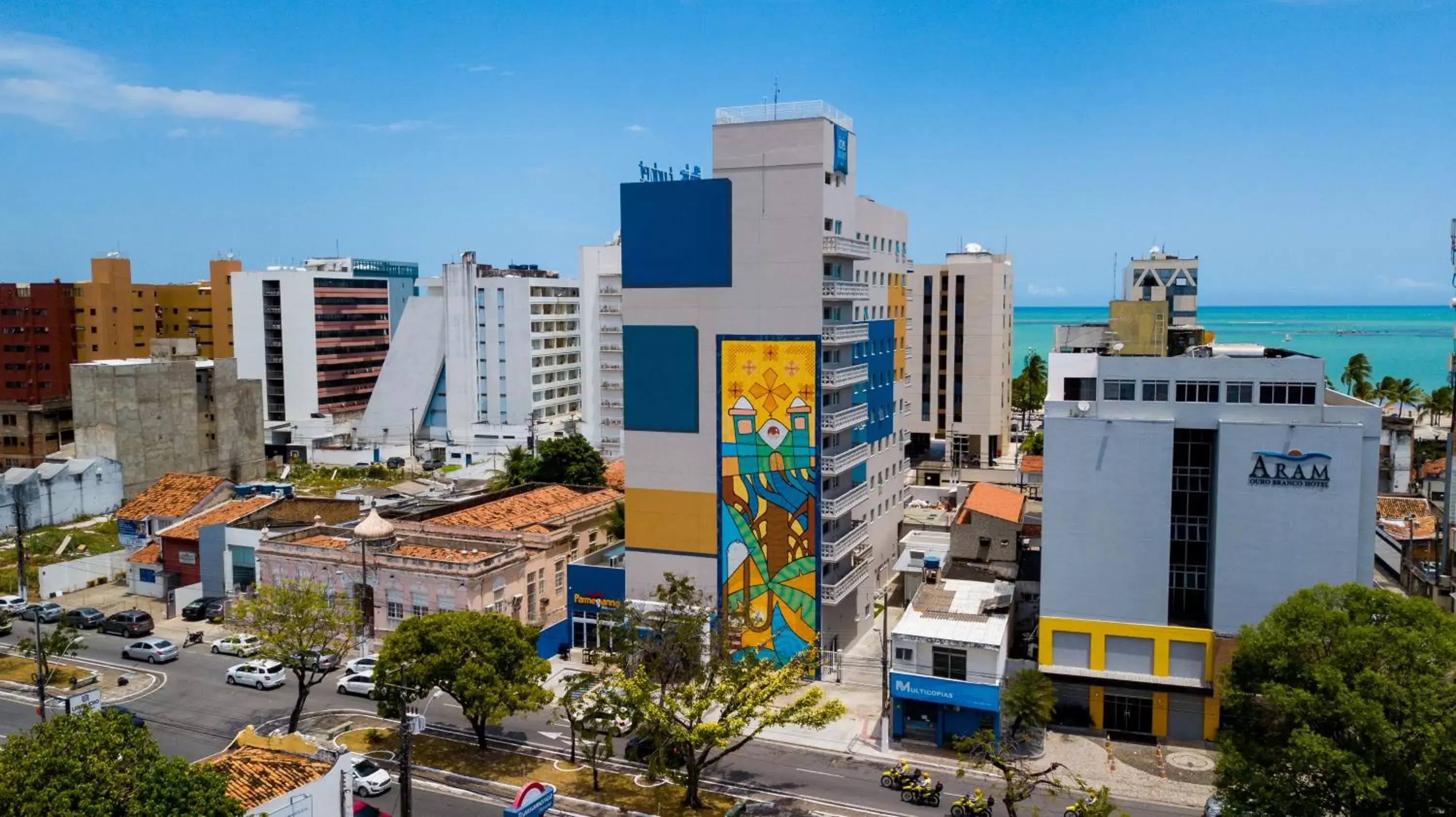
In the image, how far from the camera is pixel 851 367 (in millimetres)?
55062

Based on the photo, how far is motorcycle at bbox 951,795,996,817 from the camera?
3675 centimetres

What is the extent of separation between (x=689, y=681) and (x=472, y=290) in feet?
279

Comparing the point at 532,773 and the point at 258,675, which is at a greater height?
the point at 258,675

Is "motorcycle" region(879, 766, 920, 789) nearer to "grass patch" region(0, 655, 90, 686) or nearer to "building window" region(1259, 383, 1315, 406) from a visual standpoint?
"building window" region(1259, 383, 1315, 406)

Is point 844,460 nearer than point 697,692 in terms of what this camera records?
No

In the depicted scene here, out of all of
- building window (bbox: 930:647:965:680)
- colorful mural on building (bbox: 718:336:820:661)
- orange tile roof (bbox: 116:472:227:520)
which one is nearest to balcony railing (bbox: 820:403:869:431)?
colorful mural on building (bbox: 718:336:820:661)

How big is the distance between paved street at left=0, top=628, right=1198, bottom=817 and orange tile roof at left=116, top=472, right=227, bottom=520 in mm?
17771

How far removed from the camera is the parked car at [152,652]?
185 feet

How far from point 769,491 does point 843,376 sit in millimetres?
6863

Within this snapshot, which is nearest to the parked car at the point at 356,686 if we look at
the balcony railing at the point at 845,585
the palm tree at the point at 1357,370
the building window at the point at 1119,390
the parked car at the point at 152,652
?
the parked car at the point at 152,652

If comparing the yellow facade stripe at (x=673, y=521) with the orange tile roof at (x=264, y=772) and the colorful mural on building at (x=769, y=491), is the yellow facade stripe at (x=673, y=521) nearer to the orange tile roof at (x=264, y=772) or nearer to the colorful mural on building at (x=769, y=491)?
the colorful mural on building at (x=769, y=491)

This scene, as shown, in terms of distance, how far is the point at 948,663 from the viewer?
46094mm

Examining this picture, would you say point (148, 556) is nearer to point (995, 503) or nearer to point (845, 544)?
point (845, 544)

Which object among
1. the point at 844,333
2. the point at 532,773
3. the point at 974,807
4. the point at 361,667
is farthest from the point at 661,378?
the point at 974,807
